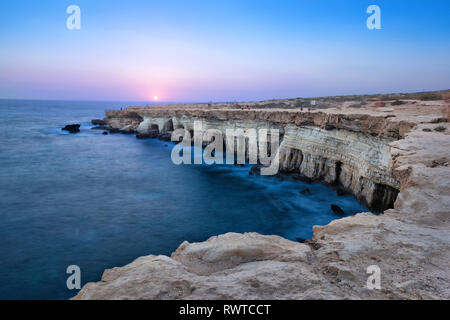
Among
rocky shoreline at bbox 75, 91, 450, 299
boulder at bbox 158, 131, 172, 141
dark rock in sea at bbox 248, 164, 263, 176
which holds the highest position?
boulder at bbox 158, 131, 172, 141

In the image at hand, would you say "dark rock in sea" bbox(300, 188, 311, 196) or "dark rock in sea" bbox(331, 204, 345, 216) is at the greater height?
"dark rock in sea" bbox(300, 188, 311, 196)

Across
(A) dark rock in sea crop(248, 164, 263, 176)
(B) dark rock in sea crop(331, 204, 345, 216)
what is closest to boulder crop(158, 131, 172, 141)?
(A) dark rock in sea crop(248, 164, 263, 176)

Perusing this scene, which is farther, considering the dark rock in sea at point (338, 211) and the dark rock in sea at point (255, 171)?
the dark rock in sea at point (255, 171)

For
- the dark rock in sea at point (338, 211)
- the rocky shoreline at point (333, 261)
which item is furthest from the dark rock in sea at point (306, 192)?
the rocky shoreline at point (333, 261)

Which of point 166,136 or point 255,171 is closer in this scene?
point 255,171

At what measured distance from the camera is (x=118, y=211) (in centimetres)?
1728

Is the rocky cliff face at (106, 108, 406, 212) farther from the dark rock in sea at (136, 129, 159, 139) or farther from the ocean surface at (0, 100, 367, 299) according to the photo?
the dark rock in sea at (136, 129, 159, 139)

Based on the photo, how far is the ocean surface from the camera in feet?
39.1

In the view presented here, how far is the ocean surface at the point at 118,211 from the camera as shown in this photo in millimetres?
11930

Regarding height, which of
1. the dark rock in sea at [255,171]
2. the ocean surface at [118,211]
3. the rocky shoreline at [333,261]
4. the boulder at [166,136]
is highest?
the boulder at [166,136]

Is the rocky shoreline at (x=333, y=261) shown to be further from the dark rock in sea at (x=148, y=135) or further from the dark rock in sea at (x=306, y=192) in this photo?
the dark rock in sea at (x=148, y=135)

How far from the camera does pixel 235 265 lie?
4.23 metres

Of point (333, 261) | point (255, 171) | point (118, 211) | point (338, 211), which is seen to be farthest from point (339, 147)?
point (333, 261)

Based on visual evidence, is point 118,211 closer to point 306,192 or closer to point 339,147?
point 306,192
